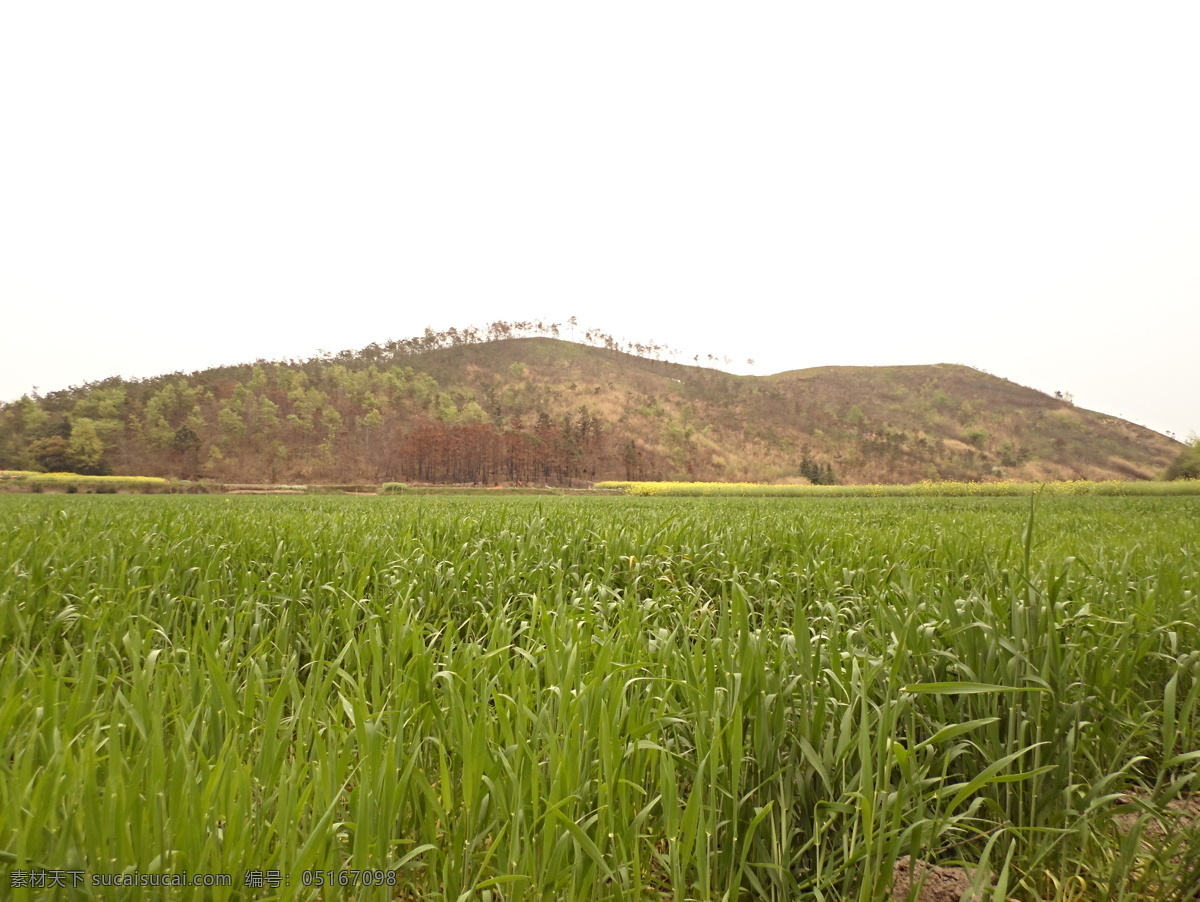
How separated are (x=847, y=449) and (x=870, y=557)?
83.7m

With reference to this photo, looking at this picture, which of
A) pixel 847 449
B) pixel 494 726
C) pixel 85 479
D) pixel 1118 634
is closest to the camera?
pixel 494 726

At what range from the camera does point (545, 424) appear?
6956cm

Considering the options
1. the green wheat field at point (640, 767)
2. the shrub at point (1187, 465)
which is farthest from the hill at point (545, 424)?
the green wheat field at point (640, 767)

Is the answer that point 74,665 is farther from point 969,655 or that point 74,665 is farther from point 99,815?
point 969,655

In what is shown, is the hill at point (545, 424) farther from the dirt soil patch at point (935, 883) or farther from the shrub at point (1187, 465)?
the dirt soil patch at point (935, 883)

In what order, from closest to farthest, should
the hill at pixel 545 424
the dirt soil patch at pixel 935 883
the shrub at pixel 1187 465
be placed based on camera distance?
1. the dirt soil patch at pixel 935 883
2. the shrub at pixel 1187 465
3. the hill at pixel 545 424

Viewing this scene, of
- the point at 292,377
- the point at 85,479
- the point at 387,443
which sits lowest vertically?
the point at 85,479

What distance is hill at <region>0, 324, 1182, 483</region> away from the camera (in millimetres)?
62562

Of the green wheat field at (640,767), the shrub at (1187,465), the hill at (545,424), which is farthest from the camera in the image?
the hill at (545,424)

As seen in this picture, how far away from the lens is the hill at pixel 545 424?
2463 inches

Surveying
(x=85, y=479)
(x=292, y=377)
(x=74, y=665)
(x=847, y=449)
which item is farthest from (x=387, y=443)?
(x=74, y=665)

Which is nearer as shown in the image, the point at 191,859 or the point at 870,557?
the point at 191,859

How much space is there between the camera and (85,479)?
4075 cm

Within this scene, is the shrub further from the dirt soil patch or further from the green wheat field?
the dirt soil patch
